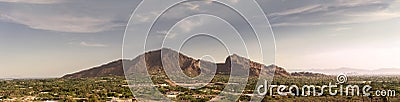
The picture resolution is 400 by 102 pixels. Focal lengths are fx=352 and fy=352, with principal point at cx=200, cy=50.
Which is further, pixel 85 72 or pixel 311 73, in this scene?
pixel 311 73

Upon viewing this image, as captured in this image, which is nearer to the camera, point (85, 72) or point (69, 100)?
point (69, 100)

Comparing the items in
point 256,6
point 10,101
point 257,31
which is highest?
point 256,6

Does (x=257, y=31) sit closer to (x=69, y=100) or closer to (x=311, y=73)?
(x=69, y=100)

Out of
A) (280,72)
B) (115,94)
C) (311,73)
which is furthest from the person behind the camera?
(311,73)

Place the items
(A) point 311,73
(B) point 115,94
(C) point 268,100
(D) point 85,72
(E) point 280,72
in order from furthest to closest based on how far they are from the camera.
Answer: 1. (A) point 311,73
2. (D) point 85,72
3. (E) point 280,72
4. (B) point 115,94
5. (C) point 268,100

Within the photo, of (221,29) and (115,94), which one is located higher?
(221,29)

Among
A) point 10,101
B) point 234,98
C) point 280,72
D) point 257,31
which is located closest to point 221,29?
point 257,31

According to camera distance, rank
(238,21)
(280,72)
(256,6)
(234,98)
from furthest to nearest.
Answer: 1. (280,72)
2. (234,98)
3. (238,21)
4. (256,6)

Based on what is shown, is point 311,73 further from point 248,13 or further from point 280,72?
point 248,13

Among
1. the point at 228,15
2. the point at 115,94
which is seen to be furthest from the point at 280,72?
the point at 228,15
